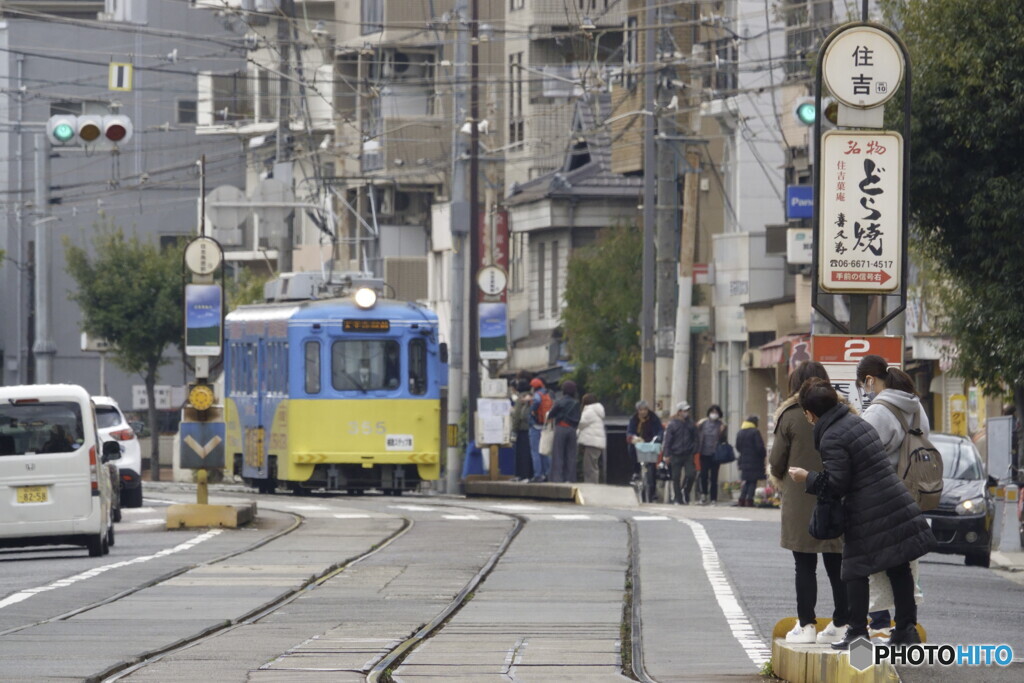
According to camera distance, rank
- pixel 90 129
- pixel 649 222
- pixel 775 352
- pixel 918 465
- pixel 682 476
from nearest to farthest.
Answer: pixel 918 465, pixel 90 129, pixel 682 476, pixel 649 222, pixel 775 352

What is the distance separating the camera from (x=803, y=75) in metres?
42.6

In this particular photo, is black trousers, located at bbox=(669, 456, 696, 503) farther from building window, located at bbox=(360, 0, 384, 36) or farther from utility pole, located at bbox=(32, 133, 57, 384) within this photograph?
building window, located at bbox=(360, 0, 384, 36)

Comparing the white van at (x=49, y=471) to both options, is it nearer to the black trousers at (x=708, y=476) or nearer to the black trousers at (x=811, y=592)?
the black trousers at (x=811, y=592)

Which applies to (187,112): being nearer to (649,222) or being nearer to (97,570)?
(649,222)

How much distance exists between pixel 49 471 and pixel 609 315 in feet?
90.3

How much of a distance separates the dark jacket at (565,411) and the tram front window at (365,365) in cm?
351

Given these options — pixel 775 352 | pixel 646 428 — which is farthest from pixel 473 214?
pixel 646 428

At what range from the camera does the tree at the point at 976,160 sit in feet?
67.7

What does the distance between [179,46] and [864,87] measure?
214 ft

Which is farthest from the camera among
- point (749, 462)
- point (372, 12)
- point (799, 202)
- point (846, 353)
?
point (372, 12)

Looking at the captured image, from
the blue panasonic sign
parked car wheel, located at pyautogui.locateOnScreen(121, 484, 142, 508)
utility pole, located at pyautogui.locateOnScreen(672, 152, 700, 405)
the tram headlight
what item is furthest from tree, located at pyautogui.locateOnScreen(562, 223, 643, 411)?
parked car wheel, located at pyautogui.locateOnScreen(121, 484, 142, 508)

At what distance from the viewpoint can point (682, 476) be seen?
116 feet

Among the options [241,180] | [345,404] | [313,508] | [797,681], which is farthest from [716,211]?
[797,681]

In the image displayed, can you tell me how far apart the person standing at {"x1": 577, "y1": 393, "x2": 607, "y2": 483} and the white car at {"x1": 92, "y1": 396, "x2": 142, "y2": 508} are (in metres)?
6.55
